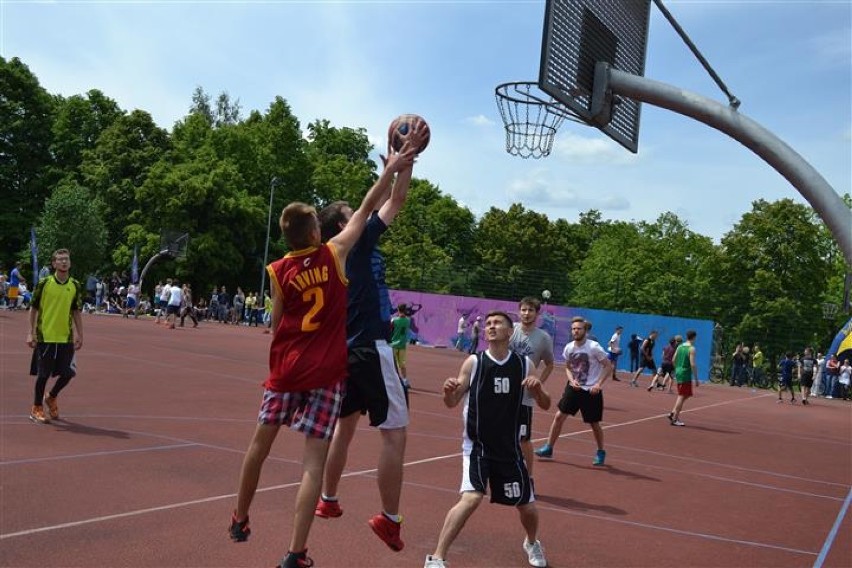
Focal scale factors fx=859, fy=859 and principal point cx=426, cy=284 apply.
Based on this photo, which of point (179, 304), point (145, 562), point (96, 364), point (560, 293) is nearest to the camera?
point (145, 562)

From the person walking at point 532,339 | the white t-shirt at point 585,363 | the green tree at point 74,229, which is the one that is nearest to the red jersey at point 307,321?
the person walking at point 532,339

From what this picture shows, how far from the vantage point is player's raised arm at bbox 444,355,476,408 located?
20.3 ft

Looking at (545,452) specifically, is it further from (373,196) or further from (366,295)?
(373,196)

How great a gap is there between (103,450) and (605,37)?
23.4ft

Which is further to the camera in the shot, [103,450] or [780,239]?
[780,239]

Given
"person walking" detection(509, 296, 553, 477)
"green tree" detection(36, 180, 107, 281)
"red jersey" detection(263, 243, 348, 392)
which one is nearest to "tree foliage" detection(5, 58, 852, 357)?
"green tree" detection(36, 180, 107, 281)

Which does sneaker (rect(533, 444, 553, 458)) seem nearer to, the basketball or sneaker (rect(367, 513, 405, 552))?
sneaker (rect(367, 513, 405, 552))

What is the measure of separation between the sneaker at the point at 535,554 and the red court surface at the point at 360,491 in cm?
Answer: 8

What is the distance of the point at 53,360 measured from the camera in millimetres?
11016

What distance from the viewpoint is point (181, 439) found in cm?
1049

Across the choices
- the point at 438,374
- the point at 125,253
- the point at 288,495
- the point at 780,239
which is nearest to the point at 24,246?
the point at 125,253

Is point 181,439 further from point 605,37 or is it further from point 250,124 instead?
point 250,124

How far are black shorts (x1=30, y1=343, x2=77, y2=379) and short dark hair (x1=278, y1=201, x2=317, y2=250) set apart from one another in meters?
7.74

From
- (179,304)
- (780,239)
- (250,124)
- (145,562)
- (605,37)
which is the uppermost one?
(250,124)
